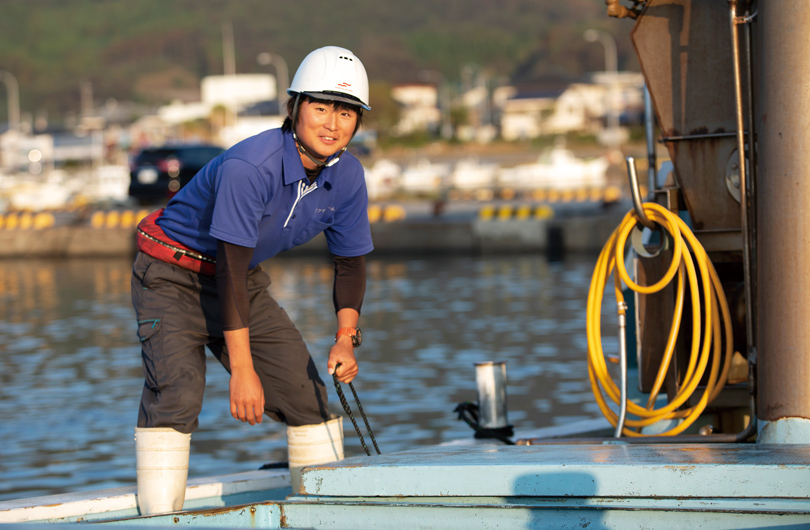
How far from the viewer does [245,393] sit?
4.12 m

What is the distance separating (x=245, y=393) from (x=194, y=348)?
35 cm

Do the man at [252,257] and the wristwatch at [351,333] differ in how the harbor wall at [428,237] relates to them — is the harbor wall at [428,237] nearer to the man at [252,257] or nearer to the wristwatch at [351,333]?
the wristwatch at [351,333]

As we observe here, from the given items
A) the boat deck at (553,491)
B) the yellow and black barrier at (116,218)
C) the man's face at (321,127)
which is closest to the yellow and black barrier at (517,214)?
the yellow and black barrier at (116,218)

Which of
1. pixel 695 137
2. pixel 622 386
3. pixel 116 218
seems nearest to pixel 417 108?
pixel 116 218

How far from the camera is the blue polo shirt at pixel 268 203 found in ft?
13.2

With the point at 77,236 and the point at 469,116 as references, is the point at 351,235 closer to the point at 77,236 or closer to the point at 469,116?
the point at 77,236

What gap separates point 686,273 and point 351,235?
180cm

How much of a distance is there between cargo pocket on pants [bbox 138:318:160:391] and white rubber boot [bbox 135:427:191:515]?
19 centimetres

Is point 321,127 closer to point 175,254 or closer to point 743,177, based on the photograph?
point 175,254

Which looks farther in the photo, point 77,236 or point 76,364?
point 77,236

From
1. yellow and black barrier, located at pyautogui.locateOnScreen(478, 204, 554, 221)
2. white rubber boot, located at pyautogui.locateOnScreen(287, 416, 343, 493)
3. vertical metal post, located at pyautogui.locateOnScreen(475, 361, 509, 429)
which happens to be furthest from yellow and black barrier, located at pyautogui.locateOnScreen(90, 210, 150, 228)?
white rubber boot, located at pyautogui.locateOnScreen(287, 416, 343, 493)

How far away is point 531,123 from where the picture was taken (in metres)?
114

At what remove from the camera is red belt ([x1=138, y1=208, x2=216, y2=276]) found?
14.3 feet

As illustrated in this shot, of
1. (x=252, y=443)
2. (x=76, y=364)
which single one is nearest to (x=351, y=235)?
(x=252, y=443)
